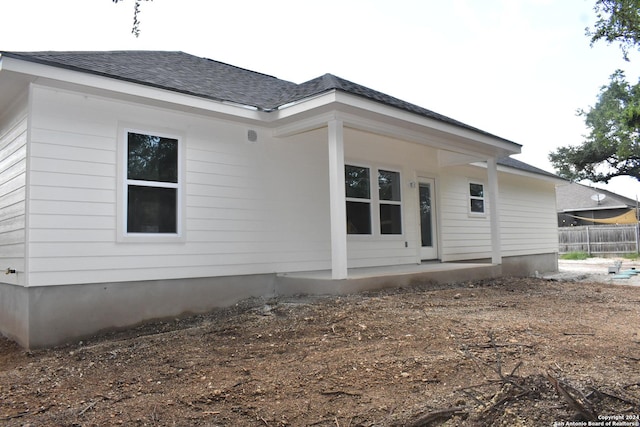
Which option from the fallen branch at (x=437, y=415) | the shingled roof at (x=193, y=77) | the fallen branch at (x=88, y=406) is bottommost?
the fallen branch at (x=88, y=406)

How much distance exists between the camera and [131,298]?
5.82 m

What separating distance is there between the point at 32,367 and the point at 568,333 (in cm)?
530

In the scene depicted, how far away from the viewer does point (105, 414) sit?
122 inches

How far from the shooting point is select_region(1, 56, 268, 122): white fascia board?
4879 mm

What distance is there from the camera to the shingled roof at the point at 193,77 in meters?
5.58

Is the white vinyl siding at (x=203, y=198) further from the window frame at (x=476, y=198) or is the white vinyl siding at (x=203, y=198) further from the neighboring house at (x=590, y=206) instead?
the neighboring house at (x=590, y=206)

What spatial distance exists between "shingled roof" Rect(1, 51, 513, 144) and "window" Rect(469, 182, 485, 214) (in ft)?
10.1

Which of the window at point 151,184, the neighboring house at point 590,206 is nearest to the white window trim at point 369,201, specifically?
the window at point 151,184

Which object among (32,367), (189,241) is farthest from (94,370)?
(189,241)

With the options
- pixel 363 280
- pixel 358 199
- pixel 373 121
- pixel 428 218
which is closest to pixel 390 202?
pixel 358 199

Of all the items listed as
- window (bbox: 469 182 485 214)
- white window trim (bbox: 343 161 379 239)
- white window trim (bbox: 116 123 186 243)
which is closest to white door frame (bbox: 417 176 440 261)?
window (bbox: 469 182 485 214)

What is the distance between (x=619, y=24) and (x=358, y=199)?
488 centimetres

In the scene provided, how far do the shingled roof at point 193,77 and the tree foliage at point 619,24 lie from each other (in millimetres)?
2624

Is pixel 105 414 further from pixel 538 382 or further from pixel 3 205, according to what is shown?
pixel 3 205
